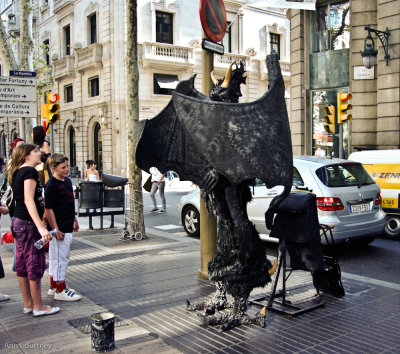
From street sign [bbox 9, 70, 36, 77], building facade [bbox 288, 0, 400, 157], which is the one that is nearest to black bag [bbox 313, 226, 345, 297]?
street sign [bbox 9, 70, 36, 77]

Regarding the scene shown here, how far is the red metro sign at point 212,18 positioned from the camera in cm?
574

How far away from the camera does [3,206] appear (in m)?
5.46

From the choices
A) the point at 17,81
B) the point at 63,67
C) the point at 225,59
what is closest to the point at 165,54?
the point at 225,59

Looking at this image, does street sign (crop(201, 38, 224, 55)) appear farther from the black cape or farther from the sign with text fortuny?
the sign with text fortuny

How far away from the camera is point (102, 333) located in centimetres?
388

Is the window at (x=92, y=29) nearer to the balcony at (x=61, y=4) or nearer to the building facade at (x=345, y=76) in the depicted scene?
the balcony at (x=61, y=4)

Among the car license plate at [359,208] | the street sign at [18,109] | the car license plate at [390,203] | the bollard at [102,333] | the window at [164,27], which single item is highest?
the window at [164,27]

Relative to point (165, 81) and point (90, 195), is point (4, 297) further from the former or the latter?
point (165, 81)

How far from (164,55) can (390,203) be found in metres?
22.3

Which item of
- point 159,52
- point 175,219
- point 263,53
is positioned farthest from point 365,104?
point 263,53

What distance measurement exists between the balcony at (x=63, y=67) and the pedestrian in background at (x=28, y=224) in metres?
28.4

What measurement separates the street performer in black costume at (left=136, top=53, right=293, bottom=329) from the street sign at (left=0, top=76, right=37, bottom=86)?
5308 mm

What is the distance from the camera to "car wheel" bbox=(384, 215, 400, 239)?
9.71 meters

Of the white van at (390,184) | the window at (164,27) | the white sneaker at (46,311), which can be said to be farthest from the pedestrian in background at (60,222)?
the window at (164,27)
